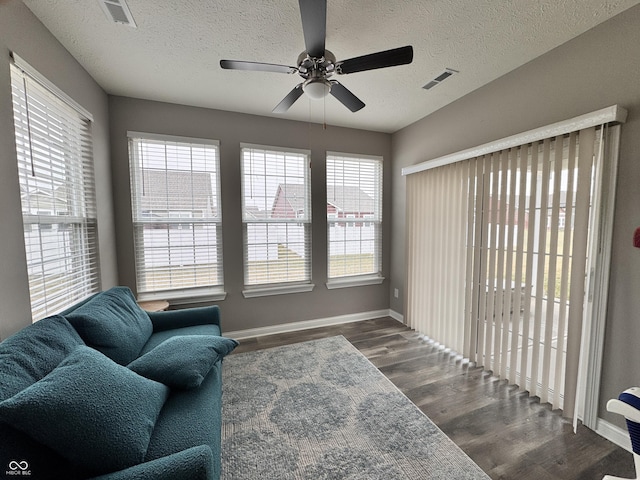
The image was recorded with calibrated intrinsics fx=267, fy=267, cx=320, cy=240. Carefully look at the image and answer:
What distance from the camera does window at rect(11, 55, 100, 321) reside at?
5.29 feet

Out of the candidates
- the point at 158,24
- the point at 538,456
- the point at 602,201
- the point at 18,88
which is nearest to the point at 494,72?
the point at 602,201

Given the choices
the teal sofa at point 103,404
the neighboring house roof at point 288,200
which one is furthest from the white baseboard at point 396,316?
the teal sofa at point 103,404

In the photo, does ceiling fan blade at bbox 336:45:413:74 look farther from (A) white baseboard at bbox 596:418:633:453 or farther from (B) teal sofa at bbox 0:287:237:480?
(A) white baseboard at bbox 596:418:633:453

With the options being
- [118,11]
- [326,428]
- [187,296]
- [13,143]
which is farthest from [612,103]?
[187,296]

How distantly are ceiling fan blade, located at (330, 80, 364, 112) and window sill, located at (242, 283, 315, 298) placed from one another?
2230 millimetres

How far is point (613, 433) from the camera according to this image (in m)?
1.73

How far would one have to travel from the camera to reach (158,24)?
70.2 inches

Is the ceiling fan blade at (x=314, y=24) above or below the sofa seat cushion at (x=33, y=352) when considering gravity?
above

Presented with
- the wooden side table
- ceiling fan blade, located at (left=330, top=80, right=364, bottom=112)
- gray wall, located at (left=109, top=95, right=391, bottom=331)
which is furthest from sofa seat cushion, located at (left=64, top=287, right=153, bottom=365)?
ceiling fan blade, located at (left=330, top=80, right=364, bottom=112)

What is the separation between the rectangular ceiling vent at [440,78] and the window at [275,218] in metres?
1.55

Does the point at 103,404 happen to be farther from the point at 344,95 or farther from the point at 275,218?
the point at 275,218

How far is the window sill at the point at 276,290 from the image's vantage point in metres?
3.31

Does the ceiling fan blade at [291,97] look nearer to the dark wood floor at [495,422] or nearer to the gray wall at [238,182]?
the gray wall at [238,182]

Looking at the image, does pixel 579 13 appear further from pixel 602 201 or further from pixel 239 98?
pixel 239 98
